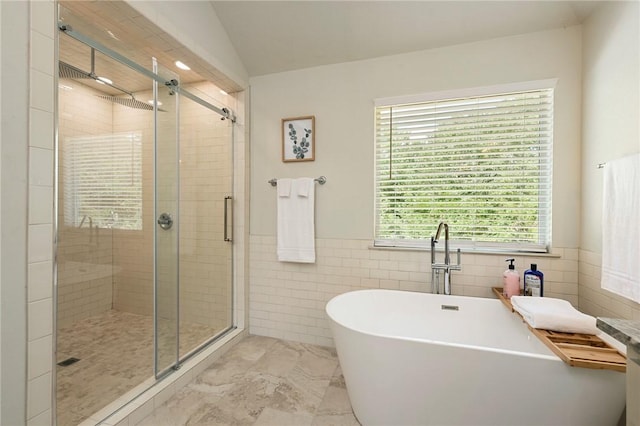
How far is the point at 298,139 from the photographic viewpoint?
8.55ft

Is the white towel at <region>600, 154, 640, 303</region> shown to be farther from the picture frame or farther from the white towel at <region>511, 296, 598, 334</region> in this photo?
the picture frame

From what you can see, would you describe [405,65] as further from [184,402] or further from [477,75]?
[184,402]

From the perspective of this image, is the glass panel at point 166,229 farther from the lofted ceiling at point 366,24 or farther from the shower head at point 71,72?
the lofted ceiling at point 366,24

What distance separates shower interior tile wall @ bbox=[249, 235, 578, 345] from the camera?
2.07m

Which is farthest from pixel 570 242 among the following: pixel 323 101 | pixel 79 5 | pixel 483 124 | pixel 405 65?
pixel 79 5

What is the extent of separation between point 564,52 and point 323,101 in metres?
1.78

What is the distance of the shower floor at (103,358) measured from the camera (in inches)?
62.6

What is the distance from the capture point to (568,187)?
2.02m

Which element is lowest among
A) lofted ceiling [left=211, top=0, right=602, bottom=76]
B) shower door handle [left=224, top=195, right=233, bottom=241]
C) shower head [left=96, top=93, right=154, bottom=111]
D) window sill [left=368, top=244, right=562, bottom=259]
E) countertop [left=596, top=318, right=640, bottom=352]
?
window sill [left=368, top=244, right=562, bottom=259]

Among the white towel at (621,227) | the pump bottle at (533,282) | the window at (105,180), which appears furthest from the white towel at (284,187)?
the white towel at (621,227)

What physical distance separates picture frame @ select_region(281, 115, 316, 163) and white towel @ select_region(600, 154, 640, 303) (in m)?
1.98

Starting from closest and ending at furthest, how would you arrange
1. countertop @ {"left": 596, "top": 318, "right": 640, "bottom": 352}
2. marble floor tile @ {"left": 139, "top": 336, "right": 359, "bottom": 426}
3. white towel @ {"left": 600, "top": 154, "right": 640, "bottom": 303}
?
countertop @ {"left": 596, "top": 318, "right": 640, "bottom": 352}, white towel @ {"left": 600, "top": 154, "right": 640, "bottom": 303}, marble floor tile @ {"left": 139, "top": 336, "right": 359, "bottom": 426}

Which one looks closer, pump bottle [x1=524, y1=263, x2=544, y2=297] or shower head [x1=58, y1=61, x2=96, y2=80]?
shower head [x1=58, y1=61, x2=96, y2=80]

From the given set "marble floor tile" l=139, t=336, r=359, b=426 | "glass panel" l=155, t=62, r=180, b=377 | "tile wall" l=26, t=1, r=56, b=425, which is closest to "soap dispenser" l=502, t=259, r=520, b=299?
"marble floor tile" l=139, t=336, r=359, b=426
